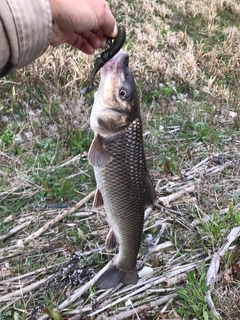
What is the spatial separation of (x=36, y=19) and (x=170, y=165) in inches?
102

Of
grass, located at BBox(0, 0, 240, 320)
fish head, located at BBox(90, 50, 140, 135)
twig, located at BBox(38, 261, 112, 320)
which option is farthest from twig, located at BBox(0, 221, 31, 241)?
fish head, located at BBox(90, 50, 140, 135)

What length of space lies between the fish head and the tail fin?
991 mm

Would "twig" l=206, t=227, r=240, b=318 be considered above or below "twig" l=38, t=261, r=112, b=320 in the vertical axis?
above

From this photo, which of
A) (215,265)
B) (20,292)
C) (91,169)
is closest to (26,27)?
(20,292)

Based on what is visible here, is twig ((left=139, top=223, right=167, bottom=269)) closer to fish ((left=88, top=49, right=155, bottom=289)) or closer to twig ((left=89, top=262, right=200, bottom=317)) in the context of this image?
twig ((left=89, top=262, right=200, bottom=317))

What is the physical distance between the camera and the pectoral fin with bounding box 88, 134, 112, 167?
207 cm

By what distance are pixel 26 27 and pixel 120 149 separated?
80 centimetres

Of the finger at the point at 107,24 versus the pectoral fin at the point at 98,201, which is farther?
the pectoral fin at the point at 98,201

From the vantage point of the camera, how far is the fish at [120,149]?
2.10 meters

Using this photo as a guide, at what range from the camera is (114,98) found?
211 centimetres

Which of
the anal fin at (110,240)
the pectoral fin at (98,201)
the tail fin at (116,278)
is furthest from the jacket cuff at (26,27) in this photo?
the tail fin at (116,278)

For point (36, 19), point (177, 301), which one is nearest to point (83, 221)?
point (177, 301)

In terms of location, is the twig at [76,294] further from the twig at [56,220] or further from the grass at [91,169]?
the twig at [56,220]

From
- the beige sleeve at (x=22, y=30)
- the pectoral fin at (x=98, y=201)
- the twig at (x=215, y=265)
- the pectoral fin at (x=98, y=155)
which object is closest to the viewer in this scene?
the beige sleeve at (x=22, y=30)
